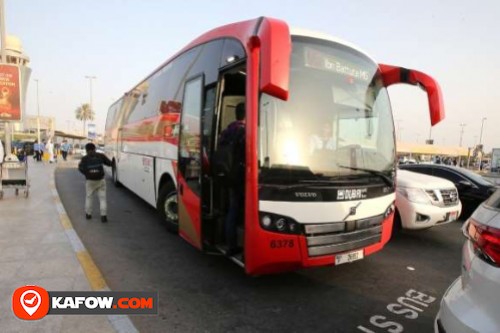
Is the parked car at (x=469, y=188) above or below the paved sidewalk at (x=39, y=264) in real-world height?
above

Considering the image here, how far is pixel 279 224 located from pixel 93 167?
5.20 metres

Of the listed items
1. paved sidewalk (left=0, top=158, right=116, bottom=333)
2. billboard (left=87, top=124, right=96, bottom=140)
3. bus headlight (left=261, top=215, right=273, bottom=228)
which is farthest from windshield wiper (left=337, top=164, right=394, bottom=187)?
billboard (left=87, top=124, right=96, bottom=140)

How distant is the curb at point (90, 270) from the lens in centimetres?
330

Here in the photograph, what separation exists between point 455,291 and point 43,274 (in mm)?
4568

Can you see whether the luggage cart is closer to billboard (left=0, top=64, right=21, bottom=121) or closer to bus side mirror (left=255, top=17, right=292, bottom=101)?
billboard (left=0, top=64, right=21, bottom=121)

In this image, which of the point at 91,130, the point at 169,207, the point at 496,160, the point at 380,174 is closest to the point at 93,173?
the point at 169,207

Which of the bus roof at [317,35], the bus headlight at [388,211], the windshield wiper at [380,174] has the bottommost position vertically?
the bus headlight at [388,211]

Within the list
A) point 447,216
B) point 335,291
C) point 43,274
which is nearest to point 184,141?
point 43,274

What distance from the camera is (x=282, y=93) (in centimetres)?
284

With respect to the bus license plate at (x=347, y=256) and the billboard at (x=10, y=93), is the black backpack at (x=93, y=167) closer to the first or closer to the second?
the bus license plate at (x=347, y=256)

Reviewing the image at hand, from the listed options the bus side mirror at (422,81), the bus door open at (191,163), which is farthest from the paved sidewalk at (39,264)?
the bus side mirror at (422,81)

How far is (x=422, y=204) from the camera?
6582 millimetres

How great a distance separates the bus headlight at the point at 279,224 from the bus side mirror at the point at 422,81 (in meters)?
2.61

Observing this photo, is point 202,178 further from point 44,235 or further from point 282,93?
point 44,235
